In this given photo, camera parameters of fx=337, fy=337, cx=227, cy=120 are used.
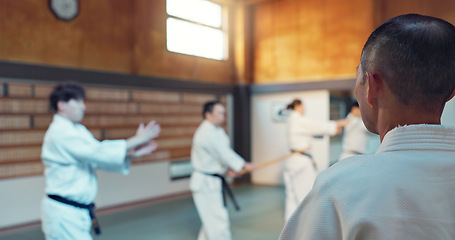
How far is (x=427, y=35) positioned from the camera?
545 mm

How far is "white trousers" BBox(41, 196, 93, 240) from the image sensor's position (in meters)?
1.90

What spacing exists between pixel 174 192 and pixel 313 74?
3348mm

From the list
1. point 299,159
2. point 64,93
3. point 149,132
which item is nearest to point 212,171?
point 149,132

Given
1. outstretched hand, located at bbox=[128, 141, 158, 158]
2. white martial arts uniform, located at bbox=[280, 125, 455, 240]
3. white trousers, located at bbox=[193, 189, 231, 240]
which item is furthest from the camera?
white trousers, located at bbox=[193, 189, 231, 240]

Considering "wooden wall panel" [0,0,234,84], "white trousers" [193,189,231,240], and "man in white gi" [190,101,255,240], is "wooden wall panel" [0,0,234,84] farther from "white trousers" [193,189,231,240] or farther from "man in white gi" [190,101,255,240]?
"white trousers" [193,189,231,240]

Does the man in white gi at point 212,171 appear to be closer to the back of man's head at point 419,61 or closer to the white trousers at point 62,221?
the white trousers at point 62,221

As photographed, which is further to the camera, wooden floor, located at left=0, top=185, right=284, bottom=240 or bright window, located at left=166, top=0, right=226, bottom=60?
bright window, located at left=166, top=0, right=226, bottom=60

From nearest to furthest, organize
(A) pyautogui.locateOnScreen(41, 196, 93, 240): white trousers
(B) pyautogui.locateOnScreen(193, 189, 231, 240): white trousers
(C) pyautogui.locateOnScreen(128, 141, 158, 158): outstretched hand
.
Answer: (A) pyautogui.locateOnScreen(41, 196, 93, 240): white trousers
(C) pyautogui.locateOnScreen(128, 141, 158, 158): outstretched hand
(B) pyautogui.locateOnScreen(193, 189, 231, 240): white trousers

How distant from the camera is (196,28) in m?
5.88

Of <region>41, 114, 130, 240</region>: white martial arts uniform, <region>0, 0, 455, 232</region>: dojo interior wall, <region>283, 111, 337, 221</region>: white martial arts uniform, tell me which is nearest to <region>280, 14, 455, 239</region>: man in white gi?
<region>41, 114, 130, 240</region>: white martial arts uniform

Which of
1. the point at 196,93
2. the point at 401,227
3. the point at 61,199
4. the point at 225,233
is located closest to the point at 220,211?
the point at 225,233

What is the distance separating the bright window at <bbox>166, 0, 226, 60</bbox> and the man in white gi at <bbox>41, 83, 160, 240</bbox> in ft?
10.3

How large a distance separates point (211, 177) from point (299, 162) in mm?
1620

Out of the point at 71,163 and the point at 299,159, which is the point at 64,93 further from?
the point at 299,159
